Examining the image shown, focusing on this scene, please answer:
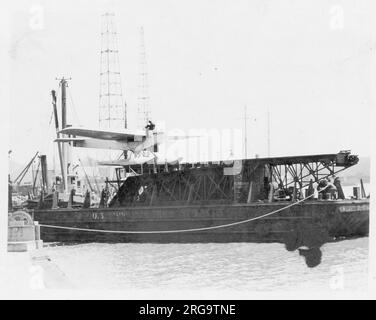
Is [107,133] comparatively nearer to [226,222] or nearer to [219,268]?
[226,222]

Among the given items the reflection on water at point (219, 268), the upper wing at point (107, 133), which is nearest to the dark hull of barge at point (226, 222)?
the reflection on water at point (219, 268)

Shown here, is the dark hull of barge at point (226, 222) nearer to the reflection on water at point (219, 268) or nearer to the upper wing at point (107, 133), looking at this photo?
the reflection on water at point (219, 268)

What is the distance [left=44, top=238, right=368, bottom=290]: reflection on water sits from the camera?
1568cm

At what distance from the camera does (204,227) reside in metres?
23.2

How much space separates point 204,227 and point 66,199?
8.24m

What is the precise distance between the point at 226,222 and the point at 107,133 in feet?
18.1

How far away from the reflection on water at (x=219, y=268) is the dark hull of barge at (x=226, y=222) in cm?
81

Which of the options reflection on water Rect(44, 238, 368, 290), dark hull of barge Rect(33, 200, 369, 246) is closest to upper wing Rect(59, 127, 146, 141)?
dark hull of barge Rect(33, 200, 369, 246)

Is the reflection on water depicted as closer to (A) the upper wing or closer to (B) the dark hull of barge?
(B) the dark hull of barge

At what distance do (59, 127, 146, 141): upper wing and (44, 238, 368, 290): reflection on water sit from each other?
4.16 m

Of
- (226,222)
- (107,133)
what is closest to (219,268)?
(226,222)

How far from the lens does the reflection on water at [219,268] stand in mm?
15680
